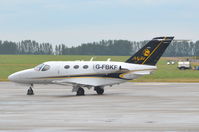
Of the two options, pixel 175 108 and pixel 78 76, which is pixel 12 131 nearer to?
pixel 175 108

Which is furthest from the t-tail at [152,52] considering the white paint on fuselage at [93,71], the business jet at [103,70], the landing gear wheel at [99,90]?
the landing gear wheel at [99,90]

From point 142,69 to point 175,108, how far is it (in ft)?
37.2

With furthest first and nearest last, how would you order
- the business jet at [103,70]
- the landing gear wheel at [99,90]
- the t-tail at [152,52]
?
the landing gear wheel at [99,90] → the t-tail at [152,52] → the business jet at [103,70]

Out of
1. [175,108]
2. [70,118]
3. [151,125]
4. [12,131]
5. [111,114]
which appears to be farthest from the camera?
[175,108]

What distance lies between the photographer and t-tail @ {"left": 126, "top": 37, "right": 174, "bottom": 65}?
38125mm

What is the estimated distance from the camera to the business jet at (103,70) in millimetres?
37781

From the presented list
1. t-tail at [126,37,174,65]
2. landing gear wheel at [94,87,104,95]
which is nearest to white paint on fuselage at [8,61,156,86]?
t-tail at [126,37,174,65]

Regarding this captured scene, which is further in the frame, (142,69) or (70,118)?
(142,69)

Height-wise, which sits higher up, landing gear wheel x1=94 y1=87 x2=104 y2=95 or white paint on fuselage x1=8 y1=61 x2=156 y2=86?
white paint on fuselage x1=8 y1=61 x2=156 y2=86

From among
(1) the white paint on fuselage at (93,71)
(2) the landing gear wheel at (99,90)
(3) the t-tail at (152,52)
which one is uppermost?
(3) the t-tail at (152,52)

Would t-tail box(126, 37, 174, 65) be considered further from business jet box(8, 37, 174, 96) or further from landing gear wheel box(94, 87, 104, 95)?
landing gear wheel box(94, 87, 104, 95)

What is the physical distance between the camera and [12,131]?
1830 centimetres

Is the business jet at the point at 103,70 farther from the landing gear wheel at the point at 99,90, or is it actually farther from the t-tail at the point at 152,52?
the landing gear wheel at the point at 99,90

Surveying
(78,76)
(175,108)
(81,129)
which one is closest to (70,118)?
(81,129)
